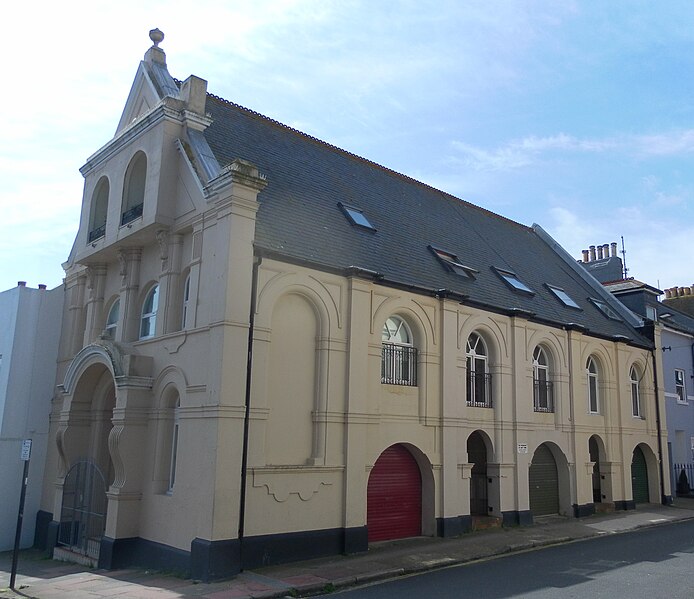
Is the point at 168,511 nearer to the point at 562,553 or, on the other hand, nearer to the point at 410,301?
the point at 410,301

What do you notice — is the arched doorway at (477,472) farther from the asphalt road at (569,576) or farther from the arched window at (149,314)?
the arched window at (149,314)

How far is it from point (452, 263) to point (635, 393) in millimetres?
10292

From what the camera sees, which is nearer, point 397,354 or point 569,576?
point 569,576

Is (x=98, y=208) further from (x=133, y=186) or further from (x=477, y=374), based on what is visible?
(x=477, y=374)

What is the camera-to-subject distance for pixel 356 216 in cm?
1825

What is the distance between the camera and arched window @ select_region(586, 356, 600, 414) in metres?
22.6

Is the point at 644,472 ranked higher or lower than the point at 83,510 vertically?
higher

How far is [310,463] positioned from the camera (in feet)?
45.7

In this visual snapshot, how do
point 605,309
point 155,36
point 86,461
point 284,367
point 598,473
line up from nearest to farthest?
point 284,367
point 86,461
point 155,36
point 598,473
point 605,309

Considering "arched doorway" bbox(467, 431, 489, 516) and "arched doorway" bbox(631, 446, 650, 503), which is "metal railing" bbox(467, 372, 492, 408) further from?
"arched doorway" bbox(631, 446, 650, 503)

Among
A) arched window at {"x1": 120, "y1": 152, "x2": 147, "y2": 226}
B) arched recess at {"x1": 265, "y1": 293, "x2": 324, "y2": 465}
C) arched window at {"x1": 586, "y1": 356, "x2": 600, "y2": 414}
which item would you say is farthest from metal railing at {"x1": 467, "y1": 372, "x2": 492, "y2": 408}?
arched window at {"x1": 120, "y1": 152, "x2": 147, "y2": 226}

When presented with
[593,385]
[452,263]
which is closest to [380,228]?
[452,263]

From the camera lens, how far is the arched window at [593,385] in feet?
74.3

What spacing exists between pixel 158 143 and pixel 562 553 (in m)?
13.2
